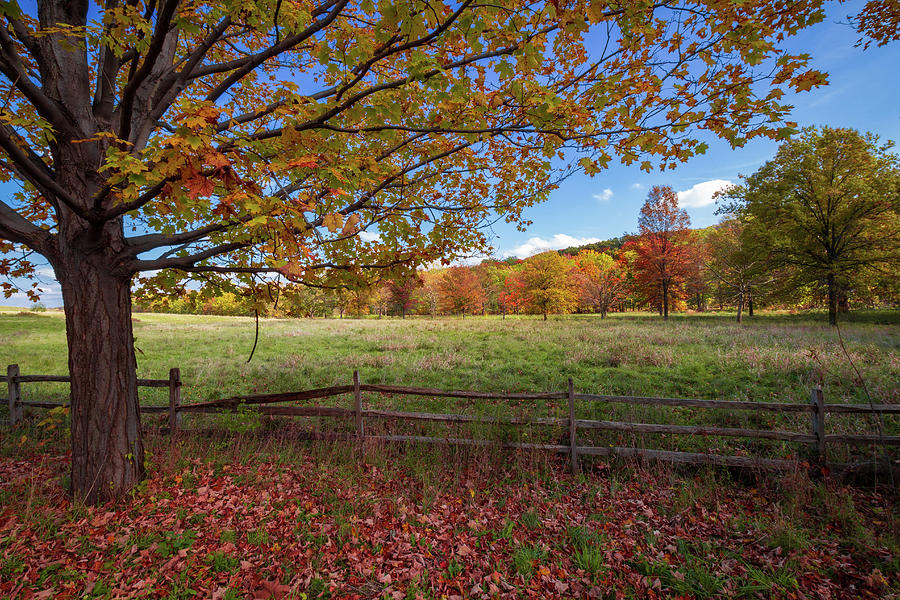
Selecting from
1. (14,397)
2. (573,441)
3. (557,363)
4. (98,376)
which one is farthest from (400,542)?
(14,397)

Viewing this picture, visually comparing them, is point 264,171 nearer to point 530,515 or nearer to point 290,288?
point 290,288

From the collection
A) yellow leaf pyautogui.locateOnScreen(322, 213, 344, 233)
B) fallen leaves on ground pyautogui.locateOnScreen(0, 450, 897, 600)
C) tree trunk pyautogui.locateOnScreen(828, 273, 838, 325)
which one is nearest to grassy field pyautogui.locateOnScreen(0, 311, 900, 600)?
Result: fallen leaves on ground pyautogui.locateOnScreen(0, 450, 897, 600)

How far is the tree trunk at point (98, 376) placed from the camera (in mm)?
4078

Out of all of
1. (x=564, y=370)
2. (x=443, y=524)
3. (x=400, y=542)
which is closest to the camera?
(x=400, y=542)

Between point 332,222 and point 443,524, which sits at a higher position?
point 332,222

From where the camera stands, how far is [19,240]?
4.05 meters

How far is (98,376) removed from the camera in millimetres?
4102

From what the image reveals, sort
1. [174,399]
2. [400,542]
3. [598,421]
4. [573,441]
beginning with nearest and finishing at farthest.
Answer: [400,542] < [573,441] < [598,421] < [174,399]

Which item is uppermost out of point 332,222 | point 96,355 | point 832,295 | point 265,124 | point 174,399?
point 265,124

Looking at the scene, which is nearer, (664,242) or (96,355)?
(96,355)

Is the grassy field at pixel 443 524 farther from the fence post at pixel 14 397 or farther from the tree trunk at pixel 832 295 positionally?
the tree trunk at pixel 832 295

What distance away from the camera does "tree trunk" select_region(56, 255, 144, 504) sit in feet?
13.4

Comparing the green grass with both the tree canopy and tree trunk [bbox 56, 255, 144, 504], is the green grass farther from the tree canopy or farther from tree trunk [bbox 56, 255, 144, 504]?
the tree canopy

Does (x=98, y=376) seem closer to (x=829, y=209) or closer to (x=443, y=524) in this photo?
(x=443, y=524)
